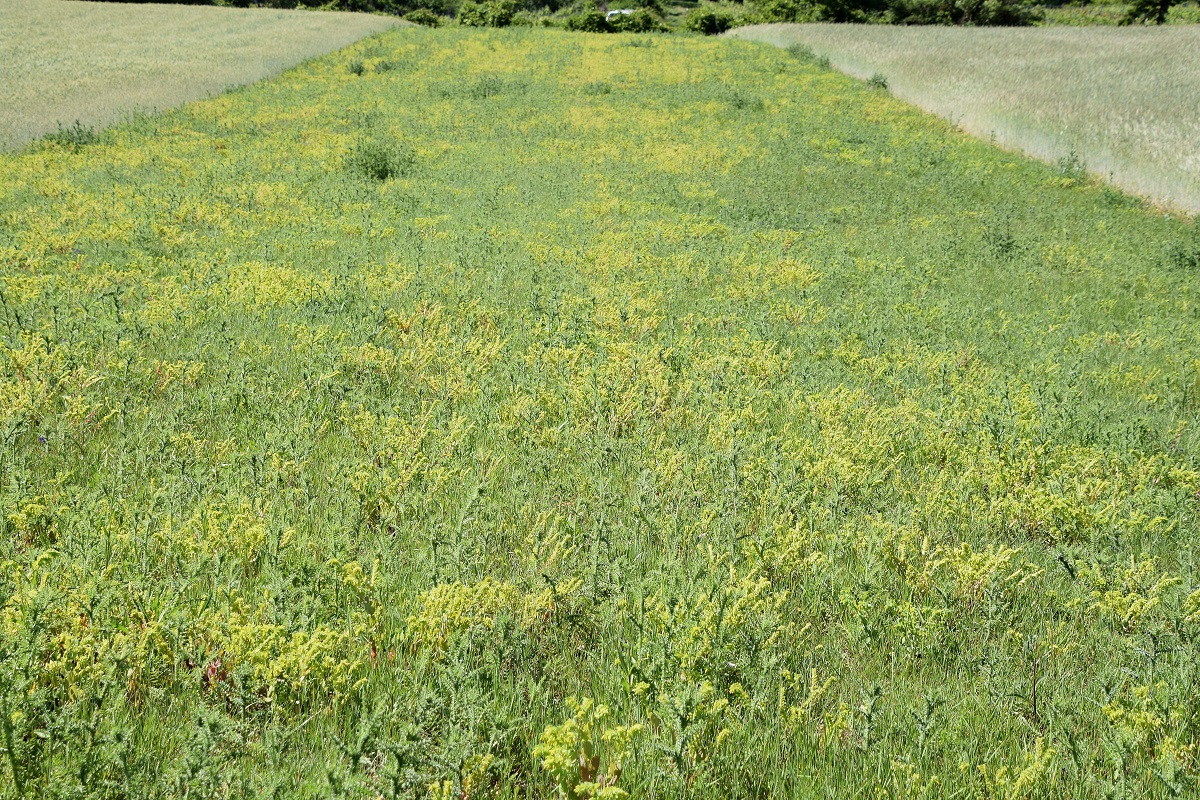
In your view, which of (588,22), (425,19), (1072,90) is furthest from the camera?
(425,19)

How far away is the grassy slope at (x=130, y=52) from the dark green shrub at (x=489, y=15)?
5221 mm

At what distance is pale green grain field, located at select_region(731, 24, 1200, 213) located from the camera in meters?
15.0

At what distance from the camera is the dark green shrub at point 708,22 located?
49.8 meters

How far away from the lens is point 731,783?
238 cm

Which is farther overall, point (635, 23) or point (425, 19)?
point (425, 19)

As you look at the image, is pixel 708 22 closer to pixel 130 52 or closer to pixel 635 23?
pixel 635 23

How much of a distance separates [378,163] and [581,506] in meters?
11.7

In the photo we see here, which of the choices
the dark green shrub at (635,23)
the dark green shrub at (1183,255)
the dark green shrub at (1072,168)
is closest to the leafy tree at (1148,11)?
the dark green shrub at (635,23)

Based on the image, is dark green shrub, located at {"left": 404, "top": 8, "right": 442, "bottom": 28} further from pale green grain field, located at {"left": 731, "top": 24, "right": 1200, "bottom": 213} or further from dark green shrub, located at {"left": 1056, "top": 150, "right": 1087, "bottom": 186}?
dark green shrub, located at {"left": 1056, "top": 150, "right": 1087, "bottom": 186}

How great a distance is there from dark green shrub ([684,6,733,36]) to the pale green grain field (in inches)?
704

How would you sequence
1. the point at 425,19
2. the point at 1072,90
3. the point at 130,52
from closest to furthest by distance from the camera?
1. the point at 1072,90
2. the point at 130,52
3. the point at 425,19

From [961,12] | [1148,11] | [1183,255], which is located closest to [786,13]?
[961,12]

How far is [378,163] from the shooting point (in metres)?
13.6

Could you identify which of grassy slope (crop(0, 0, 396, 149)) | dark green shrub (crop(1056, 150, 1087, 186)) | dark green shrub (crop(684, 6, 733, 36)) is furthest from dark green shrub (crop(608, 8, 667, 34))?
dark green shrub (crop(1056, 150, 1087, 186))
